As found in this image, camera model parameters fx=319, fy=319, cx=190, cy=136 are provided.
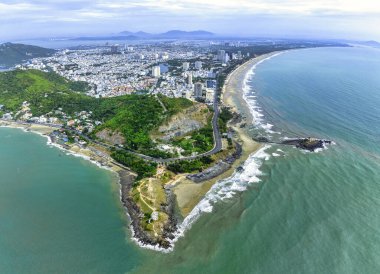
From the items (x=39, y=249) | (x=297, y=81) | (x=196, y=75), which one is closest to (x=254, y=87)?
(x=297, y=81)

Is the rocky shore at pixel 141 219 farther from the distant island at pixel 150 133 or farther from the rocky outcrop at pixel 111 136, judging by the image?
the rocky outcrop at pixel 111 136

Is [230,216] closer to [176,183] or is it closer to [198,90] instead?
[176,183]

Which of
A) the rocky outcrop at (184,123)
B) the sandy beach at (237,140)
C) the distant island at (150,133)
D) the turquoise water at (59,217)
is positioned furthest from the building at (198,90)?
the turquoise water at (59,217)

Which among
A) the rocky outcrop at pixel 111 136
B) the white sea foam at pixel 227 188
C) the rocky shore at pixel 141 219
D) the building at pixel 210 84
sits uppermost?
the building at pixel 210 84

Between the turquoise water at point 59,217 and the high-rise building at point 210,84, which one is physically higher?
the high-rise building at point 210,84

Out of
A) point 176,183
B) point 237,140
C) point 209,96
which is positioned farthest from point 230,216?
point 209,96

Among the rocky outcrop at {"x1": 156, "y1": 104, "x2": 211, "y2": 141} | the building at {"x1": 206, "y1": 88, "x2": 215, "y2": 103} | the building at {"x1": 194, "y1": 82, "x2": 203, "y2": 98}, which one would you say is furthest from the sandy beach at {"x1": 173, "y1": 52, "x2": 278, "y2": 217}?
the rocky outcrop at {"x1": 156, "y1": 104, "x2": 211, "y2": 141}
